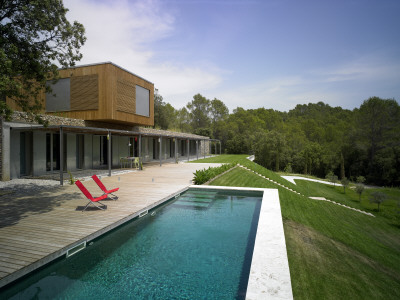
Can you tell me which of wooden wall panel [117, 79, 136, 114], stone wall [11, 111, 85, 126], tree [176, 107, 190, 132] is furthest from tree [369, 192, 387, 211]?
tree [176, 107, 190, 132]

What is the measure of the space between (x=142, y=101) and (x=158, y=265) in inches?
596

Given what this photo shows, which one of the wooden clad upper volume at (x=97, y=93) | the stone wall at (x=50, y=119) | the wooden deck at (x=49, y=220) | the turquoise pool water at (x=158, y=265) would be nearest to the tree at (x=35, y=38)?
the wooden deck at (x=49, y=220)

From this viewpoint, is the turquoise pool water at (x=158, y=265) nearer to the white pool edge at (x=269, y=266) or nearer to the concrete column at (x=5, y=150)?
the white pool edge at (x=269, y=266)

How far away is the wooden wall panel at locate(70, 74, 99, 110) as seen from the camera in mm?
14305

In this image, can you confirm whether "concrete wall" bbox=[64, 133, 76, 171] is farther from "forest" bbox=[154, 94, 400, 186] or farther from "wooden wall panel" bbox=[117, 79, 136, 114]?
"forest" bbox=[154, 94, 400, 186]

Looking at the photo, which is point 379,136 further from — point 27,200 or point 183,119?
point 27,200

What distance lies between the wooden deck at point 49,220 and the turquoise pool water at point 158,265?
0.20 metres

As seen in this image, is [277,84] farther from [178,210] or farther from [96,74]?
[178,210]

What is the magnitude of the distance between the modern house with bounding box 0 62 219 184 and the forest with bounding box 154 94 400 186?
83.8ft

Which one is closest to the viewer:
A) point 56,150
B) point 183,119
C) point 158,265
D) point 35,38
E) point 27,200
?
point 158,265

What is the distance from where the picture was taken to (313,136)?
46.0 m

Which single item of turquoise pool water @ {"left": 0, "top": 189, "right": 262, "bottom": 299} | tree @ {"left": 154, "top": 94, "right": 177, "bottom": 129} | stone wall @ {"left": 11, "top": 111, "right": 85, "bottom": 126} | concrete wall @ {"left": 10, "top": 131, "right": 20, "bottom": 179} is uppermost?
tree @ {"left": 154, "top": 94, "right": 177, "bottom": 129}

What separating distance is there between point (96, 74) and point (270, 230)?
1360 centimetres

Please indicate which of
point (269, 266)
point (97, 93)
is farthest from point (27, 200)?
point (97, 93)
